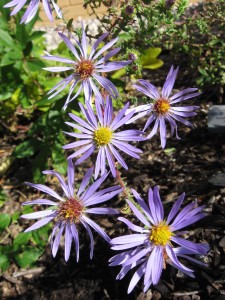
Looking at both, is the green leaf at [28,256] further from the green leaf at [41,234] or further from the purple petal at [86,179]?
the purple petal at [86,179]

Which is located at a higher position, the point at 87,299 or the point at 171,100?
the point at 171,100

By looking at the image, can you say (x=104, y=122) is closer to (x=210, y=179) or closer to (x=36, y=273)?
(x=210, y=179)

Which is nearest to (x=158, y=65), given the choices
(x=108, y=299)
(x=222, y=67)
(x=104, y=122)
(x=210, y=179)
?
(x=222, y=67)

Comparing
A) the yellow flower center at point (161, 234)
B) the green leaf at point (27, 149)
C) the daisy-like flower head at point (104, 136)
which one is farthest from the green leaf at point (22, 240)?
the yellow flower center at point (161, 234)

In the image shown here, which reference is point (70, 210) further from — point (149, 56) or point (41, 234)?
point (149, 56)

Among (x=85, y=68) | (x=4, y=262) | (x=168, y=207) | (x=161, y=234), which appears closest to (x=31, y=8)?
(x=85, y=68)
